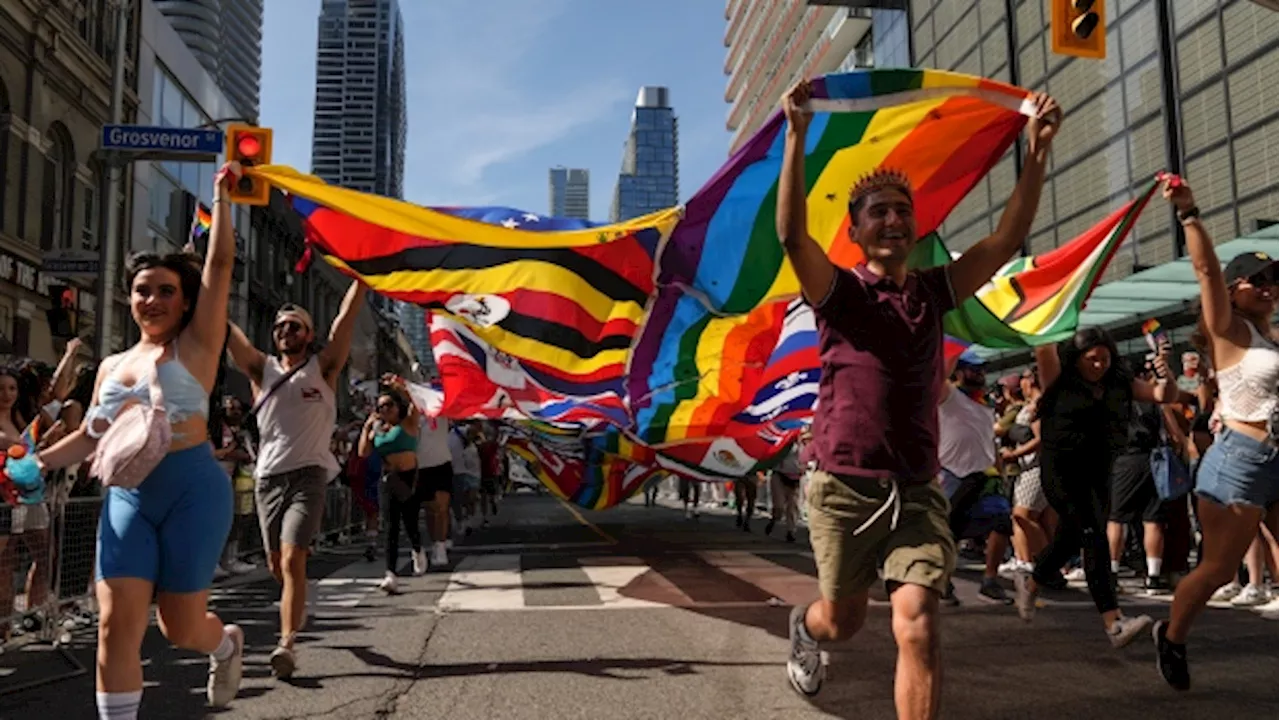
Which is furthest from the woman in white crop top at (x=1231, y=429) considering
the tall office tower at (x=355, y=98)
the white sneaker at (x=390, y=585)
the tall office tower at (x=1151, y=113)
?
the tall office tower at (x=355, y=98)

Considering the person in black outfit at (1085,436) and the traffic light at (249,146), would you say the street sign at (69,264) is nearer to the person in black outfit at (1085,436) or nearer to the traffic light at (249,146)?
the traffic light at (249,146)

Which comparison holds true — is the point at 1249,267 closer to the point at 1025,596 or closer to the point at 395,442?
the point at 1025,596

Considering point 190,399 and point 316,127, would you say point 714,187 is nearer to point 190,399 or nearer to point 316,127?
point 190,399

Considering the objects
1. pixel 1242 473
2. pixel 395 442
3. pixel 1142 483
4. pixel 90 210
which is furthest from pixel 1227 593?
pixel 90 210

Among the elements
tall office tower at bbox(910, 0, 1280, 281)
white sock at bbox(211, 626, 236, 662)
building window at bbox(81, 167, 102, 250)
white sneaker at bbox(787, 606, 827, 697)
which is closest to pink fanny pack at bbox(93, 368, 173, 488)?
white sock at bbox(211, 626, 236, 662)

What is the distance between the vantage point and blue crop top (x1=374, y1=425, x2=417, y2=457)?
32.3 ft

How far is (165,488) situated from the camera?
3.56 meters

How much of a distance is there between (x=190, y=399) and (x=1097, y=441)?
4.67 meters

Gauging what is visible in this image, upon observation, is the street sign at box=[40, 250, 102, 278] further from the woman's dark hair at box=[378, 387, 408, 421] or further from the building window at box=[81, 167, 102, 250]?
the building window at box=[81, 167, 102, 250]

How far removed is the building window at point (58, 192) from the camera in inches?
965

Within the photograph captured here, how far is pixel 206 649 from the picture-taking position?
394cm

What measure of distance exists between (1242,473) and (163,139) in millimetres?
12121

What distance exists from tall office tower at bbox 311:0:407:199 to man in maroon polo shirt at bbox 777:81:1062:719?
193m

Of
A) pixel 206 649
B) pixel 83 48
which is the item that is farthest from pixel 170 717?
pixel 83 48
